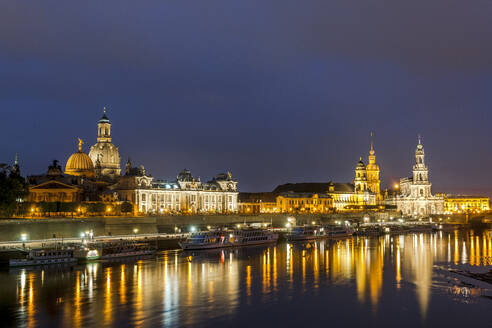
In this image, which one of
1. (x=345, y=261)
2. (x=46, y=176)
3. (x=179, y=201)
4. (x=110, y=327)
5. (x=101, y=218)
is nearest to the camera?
(x=110, y=327)

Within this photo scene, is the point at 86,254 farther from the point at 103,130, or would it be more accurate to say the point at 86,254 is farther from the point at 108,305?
the point at 103,130

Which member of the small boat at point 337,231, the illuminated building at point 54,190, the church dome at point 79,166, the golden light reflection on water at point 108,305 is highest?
the church dome at point 79,166

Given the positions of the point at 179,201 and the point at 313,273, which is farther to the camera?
the point at 179,201

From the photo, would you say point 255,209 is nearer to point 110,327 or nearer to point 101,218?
point 101,218

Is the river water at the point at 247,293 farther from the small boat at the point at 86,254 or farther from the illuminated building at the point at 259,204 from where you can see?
the illuminated building at the point at 259,204

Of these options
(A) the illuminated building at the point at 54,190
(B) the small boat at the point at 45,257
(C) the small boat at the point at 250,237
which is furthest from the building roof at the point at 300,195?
(B) the small boat at the point at 45,257

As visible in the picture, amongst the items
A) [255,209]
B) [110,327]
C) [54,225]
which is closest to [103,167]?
[255,209]

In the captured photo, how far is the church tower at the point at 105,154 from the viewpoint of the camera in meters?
139

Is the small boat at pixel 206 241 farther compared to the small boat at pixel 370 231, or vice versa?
the small boat at pixel 370 231

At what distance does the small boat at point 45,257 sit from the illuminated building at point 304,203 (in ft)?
353

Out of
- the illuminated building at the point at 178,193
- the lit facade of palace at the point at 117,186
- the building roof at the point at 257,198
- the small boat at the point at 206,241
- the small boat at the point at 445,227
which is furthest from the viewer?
the building roof at the point at 257,198

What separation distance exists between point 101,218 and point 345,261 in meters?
41.6

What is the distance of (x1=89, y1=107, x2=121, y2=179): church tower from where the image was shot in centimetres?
13925

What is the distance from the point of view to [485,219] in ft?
544
